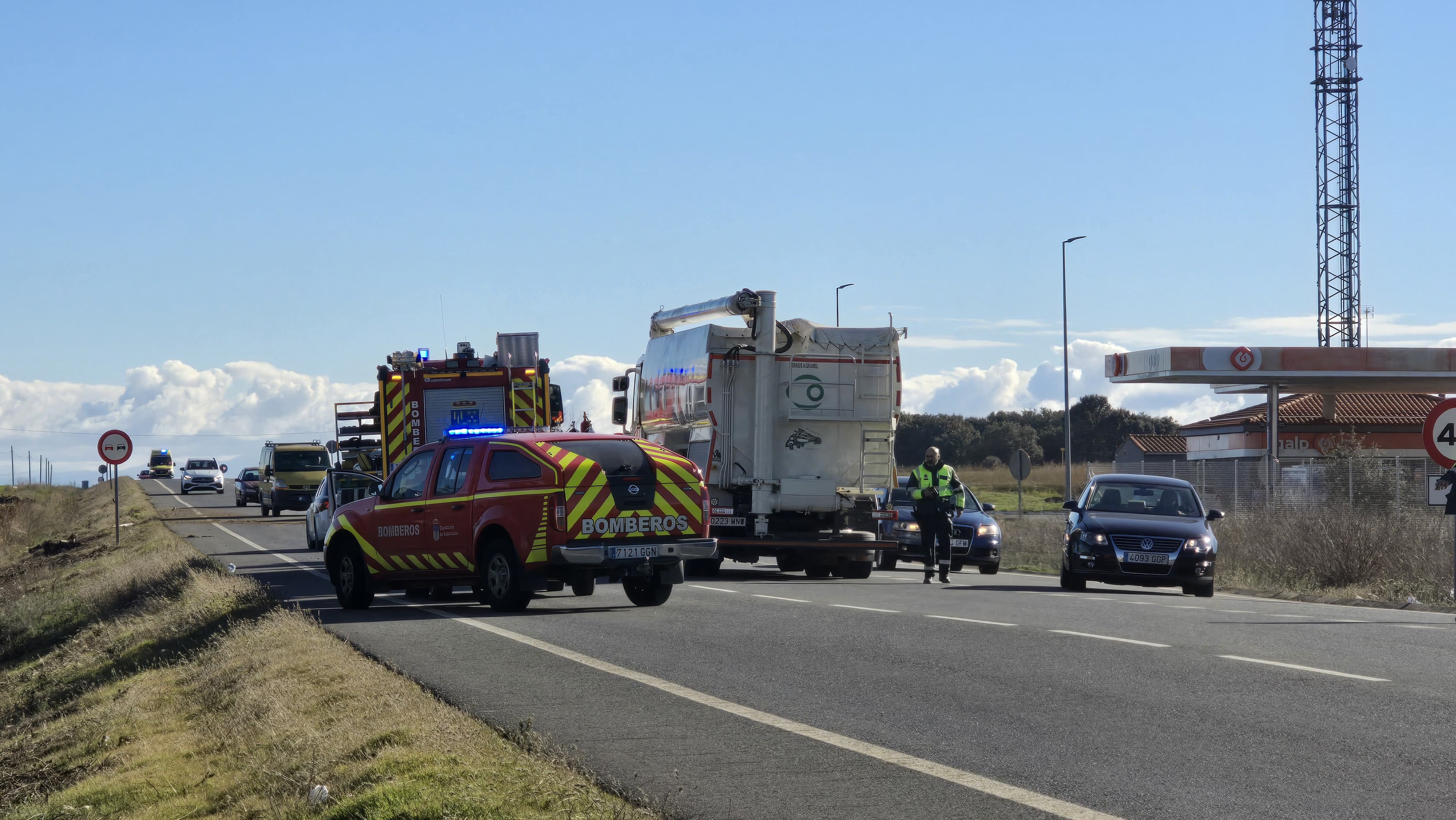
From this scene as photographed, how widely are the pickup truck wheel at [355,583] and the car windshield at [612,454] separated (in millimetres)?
2795

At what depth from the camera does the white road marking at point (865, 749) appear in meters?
6.39

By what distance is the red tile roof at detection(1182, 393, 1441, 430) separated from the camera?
6569 centimetres

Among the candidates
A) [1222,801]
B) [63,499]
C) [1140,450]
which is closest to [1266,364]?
[1140,450]

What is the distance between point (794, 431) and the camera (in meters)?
21.6

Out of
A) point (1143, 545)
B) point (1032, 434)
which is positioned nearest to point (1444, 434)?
point (1143, 545)

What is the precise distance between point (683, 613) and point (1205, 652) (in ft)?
17.6

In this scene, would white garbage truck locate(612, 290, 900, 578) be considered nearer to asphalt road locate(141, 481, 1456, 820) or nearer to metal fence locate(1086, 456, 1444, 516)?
asphalt road locate(141, 481, 1456, 820)

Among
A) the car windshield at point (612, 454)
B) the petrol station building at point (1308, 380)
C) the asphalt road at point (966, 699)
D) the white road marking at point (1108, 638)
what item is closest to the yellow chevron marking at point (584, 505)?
the car windshield at point (612, 454)

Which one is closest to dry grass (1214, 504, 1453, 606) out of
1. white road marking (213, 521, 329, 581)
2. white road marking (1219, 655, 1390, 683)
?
white road marking (1219, 655, 1390, 683)

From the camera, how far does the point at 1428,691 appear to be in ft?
30.9

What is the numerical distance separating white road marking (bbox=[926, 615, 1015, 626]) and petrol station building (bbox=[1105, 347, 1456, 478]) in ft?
95.3

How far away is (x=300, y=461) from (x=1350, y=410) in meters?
45.4

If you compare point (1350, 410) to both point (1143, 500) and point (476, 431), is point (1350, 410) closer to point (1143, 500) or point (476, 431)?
point (1143, 500)

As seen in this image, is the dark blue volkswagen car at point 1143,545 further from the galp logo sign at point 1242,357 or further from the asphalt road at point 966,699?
the galp logo sign at point 1242,357
